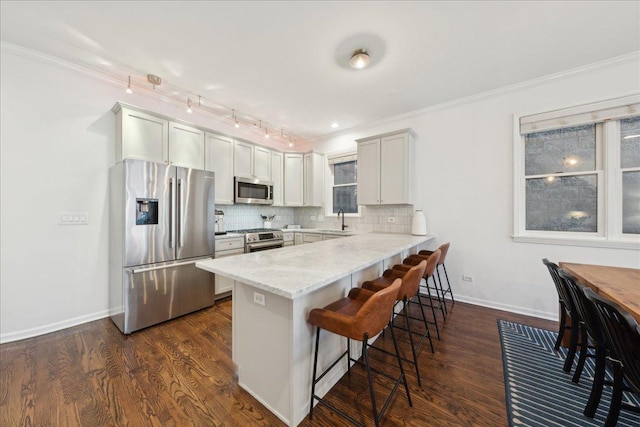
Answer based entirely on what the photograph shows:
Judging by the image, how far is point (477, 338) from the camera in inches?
92.4

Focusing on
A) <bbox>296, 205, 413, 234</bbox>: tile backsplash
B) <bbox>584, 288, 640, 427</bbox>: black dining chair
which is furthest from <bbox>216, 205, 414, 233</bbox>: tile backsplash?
<bbox>584, 288, 640, 427</bbox>: black dining chair

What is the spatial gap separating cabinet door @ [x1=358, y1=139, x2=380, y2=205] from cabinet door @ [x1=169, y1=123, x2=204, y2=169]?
2.55 m

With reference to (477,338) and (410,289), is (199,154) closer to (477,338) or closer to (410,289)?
(410,289)

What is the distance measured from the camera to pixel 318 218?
5047 millimetres

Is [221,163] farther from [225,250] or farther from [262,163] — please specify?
[225,250]

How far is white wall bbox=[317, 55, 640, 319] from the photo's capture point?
2.57 meters

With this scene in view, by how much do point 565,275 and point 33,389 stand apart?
391 centimetres

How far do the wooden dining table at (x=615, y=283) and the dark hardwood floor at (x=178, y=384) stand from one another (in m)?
0.92

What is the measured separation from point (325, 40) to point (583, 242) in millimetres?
3517

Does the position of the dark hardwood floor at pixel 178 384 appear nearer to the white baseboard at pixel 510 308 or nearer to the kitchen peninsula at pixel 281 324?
the kitchen peninsula at pixel 281 324

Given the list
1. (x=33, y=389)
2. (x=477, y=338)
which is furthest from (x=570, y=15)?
(x=33, y=389)

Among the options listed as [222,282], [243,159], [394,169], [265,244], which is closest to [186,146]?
[243,159]

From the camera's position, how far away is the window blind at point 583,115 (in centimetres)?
238

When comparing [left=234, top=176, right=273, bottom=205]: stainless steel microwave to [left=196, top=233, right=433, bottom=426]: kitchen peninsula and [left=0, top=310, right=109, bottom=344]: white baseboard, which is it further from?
[left=196, top=233, right=433, bottom=426]: kitchen peninsula
